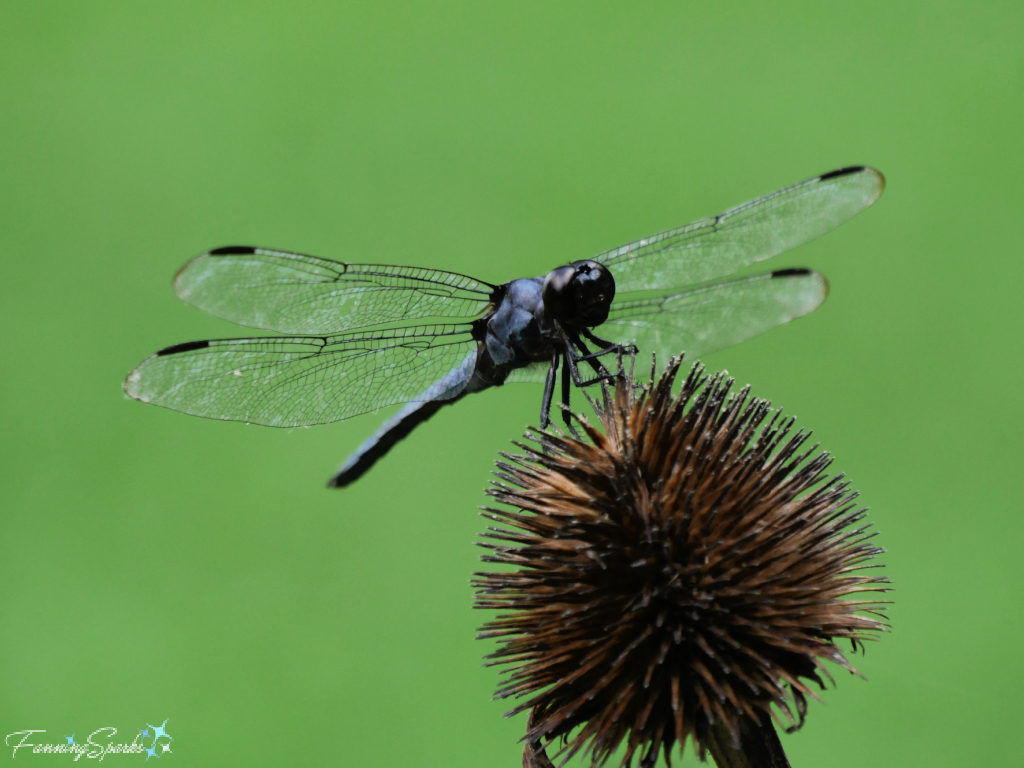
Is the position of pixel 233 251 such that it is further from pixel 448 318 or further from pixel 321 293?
pixel 448 318

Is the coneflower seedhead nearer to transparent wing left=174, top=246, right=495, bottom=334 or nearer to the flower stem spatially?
the flower stem

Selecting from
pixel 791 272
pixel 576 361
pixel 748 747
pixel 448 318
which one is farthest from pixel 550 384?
pixel 748 747

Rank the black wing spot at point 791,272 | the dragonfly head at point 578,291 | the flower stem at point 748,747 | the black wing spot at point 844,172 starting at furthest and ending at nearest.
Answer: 1. the black wing spot at point 791,272
2. the black wing spot at point 844,172
3. the dragonfly head at point 578,291
4. the flower stem at point 748,747

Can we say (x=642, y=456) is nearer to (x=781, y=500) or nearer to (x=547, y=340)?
(x=781, y=500)

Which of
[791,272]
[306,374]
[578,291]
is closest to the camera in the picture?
[578,291]

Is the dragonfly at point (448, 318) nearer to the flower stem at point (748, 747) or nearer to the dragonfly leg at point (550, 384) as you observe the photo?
the dragonfly leg at point (550, 384)

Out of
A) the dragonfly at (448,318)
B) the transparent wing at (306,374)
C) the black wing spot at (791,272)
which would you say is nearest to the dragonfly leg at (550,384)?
the dragonfly at (448,318)

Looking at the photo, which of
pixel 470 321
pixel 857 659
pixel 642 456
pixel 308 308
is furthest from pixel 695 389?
pixel 857 659
